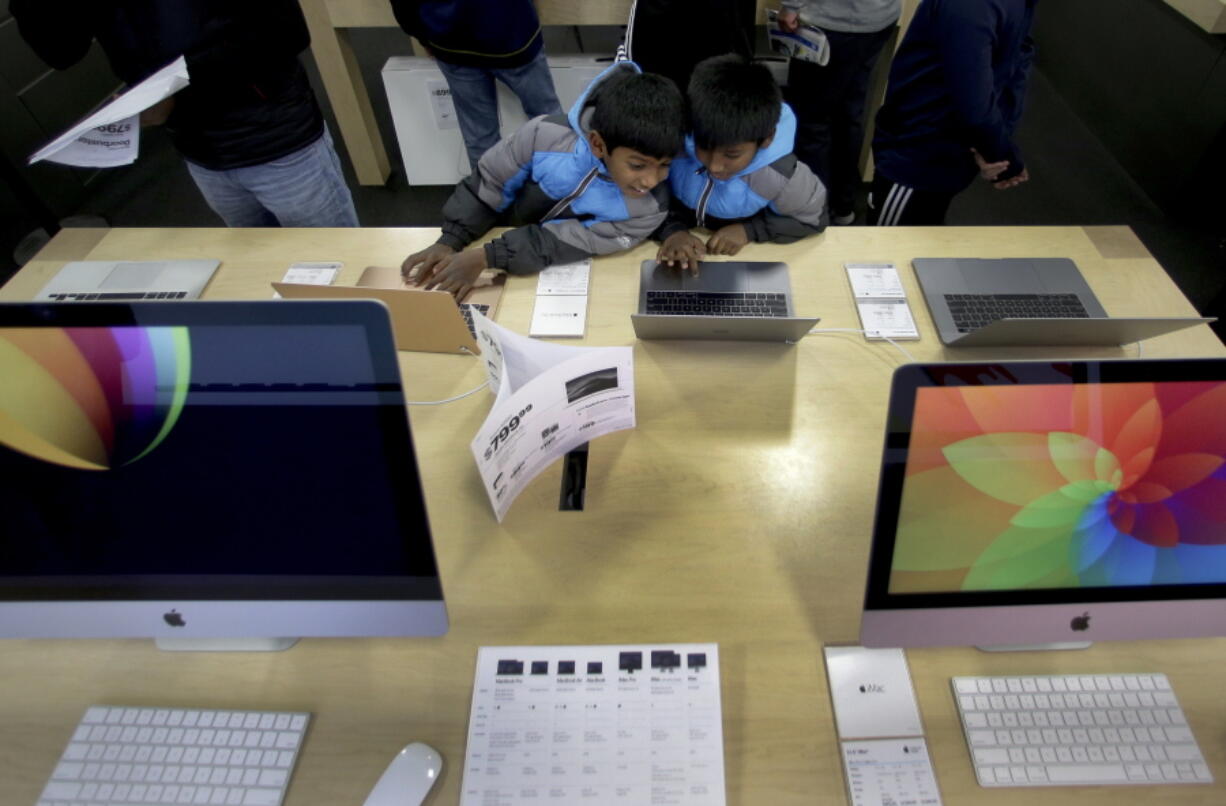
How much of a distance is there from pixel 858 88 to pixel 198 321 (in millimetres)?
2268

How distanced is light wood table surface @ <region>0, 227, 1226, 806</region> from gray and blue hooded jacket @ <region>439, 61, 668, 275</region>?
0.42 ft

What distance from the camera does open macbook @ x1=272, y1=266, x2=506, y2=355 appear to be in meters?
1.03

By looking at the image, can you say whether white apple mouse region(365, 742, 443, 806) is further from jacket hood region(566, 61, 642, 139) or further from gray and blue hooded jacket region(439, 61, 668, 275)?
jacket hood region(566, 61, 642, 139)

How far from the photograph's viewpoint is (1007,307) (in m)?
1.25

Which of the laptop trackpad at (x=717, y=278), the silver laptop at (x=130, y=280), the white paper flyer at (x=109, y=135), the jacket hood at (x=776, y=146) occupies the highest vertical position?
the white paper flyer at (x=109, y=135)

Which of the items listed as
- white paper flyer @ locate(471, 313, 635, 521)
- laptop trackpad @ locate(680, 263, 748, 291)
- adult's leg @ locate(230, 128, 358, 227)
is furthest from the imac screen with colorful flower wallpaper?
adult's leg @ locate(230, 128, 358, 227)

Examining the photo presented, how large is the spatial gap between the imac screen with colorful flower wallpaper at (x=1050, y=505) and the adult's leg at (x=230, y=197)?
1639 mm

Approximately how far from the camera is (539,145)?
4.59 ft

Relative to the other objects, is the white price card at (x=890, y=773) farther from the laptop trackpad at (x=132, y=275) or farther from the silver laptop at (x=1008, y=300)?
the laptop trackpad at (x=132, y=275)

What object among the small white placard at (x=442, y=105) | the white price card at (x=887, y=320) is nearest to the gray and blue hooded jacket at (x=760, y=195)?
the white price card at (x=887, y=320)

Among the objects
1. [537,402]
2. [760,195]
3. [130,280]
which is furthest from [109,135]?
[760,195]

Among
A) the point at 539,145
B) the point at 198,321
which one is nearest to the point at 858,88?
the point at 539,145

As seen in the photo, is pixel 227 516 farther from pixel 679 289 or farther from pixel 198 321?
pixel 679 289

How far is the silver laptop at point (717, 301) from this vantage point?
3.76 feet
